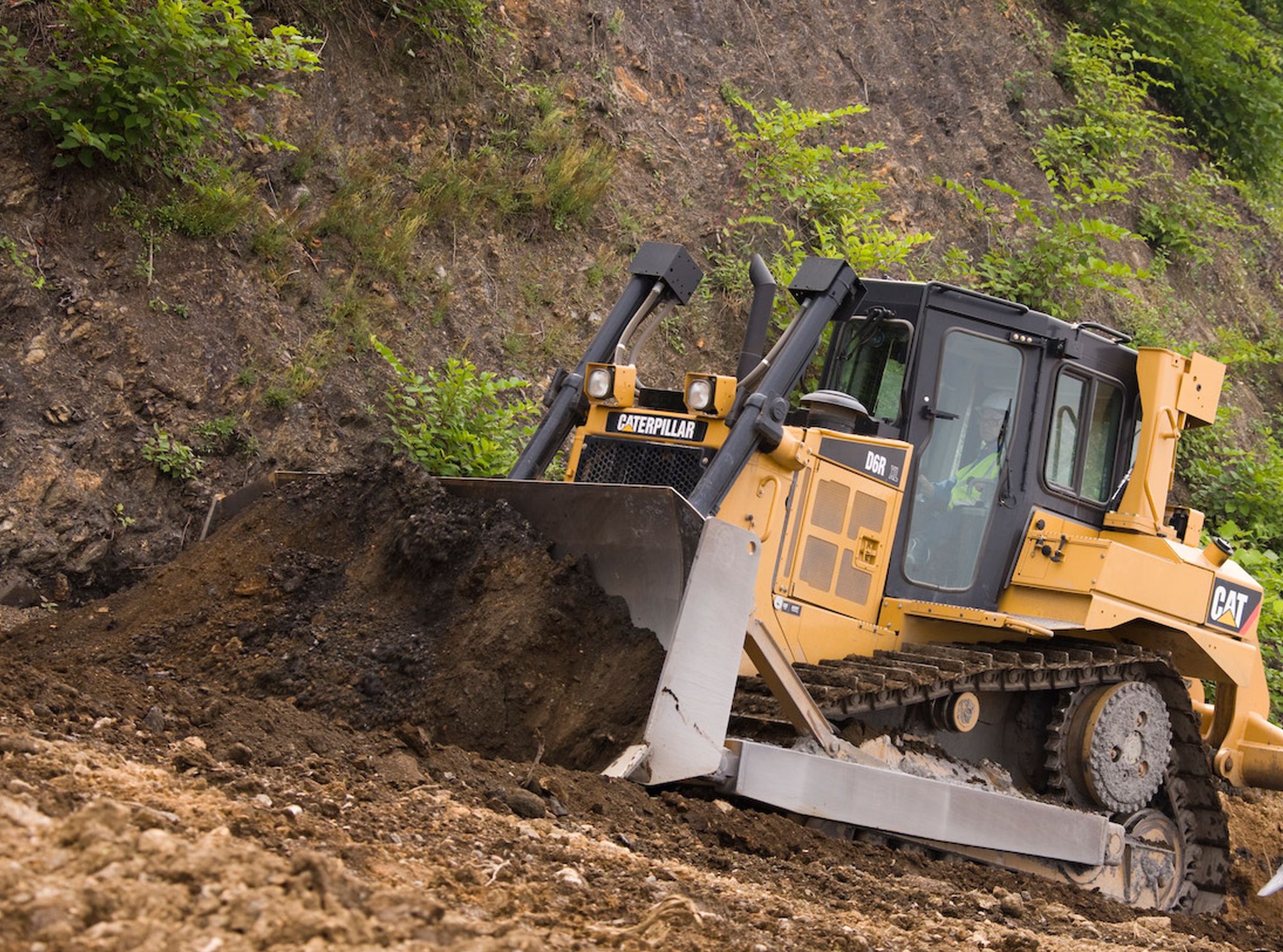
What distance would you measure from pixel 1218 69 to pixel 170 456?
47.7 ft

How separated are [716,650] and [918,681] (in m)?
1.21

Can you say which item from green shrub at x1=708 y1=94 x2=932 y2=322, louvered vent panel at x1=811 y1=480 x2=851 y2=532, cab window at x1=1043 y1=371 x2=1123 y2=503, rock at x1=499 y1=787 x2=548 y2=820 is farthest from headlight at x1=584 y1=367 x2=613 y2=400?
green shrub at x1=708 y1=94 x2=932 y2=322

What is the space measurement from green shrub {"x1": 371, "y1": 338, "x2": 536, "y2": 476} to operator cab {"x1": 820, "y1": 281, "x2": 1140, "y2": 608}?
2295 mm

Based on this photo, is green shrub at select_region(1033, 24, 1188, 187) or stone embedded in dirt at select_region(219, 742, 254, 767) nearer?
stone embedded in dirt at select_region(219, 742, 254, 767)

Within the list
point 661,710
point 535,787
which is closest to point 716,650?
point 661,710

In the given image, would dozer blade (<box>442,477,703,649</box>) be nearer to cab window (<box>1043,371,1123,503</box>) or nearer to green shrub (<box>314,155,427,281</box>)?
cab window (<box>1043,371,1123,503</box>)

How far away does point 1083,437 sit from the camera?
22.9 ft

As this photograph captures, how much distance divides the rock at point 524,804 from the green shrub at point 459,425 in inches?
160

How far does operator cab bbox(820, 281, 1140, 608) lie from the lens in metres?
6.46

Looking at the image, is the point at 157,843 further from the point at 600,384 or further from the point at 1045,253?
the point at 1045,253

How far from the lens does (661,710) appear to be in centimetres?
473

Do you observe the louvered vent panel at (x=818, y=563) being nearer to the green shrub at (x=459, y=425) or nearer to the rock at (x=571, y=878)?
the green shrub at (x=459, y=425)

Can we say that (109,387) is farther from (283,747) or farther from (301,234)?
(283,747)

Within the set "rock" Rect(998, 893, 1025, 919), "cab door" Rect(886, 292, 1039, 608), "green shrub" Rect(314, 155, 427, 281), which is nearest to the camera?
"rock" Rect(998, 893, 1025, 919)
